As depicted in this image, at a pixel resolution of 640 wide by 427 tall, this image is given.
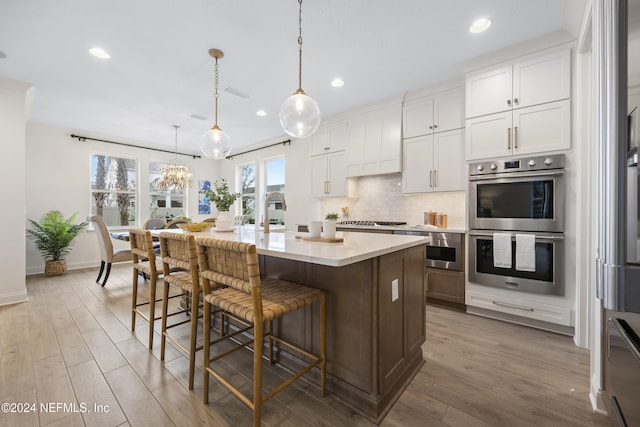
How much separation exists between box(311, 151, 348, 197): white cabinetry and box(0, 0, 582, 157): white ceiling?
2.89ft

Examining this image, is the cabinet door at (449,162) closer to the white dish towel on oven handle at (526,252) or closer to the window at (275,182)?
the white dish towel on oven handle at (526,252)

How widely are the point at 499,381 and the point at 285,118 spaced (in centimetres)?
244

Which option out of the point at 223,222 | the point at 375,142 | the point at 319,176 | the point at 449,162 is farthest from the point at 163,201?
the point at 449,162

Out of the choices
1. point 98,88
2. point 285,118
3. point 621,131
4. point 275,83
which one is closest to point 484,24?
point 285,118

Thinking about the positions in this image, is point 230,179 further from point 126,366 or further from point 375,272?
point 375,272

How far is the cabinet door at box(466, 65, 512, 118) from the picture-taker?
283 centimetres

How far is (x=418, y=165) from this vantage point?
3.71 metres

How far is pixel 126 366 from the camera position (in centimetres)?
197

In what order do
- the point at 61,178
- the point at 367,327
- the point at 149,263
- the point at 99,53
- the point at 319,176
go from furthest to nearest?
the point at 61,178 → the point at 319,176 → the point at 99,53 → the point at 149,263 → the point at 367,327

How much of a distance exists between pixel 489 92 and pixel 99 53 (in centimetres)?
413

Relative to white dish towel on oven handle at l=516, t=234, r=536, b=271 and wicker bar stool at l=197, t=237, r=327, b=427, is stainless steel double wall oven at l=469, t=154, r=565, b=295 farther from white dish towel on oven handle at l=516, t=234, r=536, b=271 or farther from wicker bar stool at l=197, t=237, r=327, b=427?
wicker bar stool at l=197, t=237, r=327, b=427

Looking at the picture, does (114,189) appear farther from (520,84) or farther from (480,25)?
(520,84)

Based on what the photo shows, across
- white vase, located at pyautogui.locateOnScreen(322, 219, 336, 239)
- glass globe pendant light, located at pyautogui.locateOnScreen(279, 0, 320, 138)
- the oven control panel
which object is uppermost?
glass globe pendant light, located at pyautogui.locateOnScreen(279, 0, 320, 138)

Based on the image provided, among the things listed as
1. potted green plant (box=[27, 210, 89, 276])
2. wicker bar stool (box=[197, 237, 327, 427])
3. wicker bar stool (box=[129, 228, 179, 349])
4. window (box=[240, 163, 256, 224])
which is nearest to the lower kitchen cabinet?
wicker bar stool (box=[197, 237, 327, 427])
